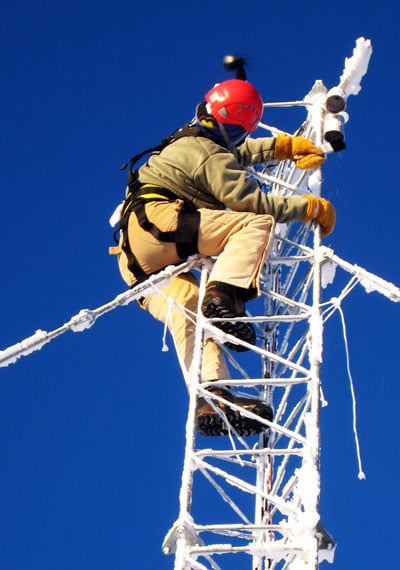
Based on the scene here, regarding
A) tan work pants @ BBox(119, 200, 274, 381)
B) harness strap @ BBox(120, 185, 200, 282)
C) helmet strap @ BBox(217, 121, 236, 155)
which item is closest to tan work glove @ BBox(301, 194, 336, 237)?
tan work pants @ BBox(119, 200, 274, 381)

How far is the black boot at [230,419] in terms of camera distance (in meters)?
10.0

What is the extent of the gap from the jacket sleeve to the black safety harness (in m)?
0.31

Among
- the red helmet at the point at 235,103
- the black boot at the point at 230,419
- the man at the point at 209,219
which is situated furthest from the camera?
the red helmet at the point at 235,103

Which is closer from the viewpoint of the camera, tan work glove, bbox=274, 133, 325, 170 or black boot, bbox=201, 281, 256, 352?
black boot, bbox=201, 281, 256, 352

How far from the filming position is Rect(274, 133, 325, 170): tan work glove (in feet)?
39.0

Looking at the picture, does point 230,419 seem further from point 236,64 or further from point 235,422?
point 236,64

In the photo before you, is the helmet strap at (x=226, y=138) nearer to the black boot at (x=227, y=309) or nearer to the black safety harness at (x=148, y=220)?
the black safety harness at (x=148, y=220)

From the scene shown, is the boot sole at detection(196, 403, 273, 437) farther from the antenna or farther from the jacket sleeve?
the antenna

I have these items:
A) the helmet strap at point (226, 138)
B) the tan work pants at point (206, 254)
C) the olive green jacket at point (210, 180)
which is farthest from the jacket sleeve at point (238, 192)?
the helmet strap at point (226, 138)

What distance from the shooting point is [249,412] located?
9.70 meters

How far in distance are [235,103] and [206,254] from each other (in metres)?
1.55

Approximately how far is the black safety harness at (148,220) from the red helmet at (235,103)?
1.13ft

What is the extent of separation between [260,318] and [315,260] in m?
1.06

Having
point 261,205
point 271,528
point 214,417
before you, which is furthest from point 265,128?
point 271,528
